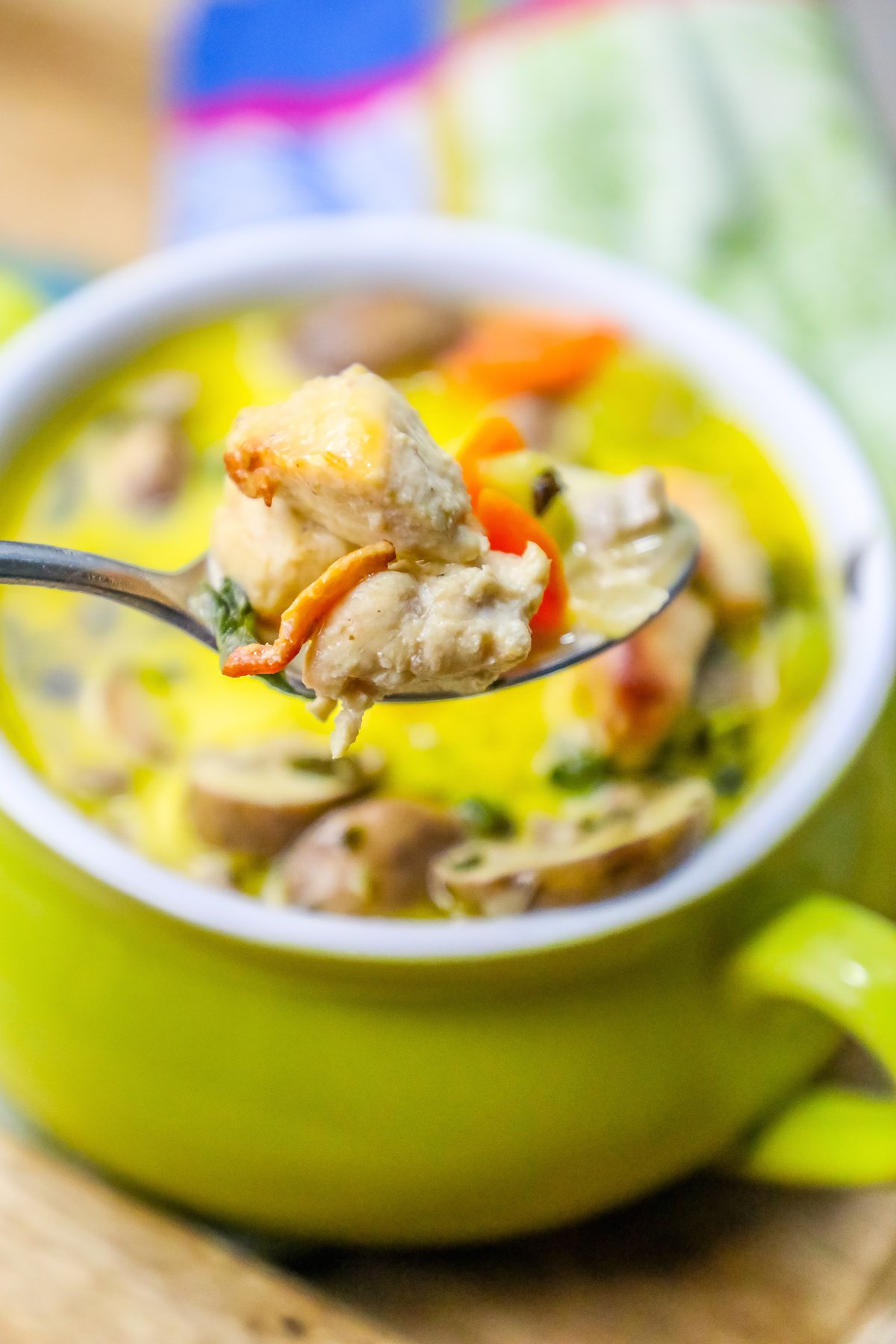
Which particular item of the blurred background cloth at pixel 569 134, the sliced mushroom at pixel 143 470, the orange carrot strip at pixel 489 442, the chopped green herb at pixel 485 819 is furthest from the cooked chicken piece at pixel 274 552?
the blurred background cloth at pixel 569 134

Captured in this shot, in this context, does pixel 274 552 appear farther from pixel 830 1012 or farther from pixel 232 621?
pixel 830 1012

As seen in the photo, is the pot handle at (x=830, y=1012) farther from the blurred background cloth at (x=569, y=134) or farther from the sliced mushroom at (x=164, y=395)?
the blurred background cloth at (x=569, y=134)

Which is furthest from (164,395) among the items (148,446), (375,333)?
(375,333)

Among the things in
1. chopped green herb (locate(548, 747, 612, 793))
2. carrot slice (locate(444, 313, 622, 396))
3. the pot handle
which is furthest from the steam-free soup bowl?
carrot slice (locate(444, 313, 622, 396))

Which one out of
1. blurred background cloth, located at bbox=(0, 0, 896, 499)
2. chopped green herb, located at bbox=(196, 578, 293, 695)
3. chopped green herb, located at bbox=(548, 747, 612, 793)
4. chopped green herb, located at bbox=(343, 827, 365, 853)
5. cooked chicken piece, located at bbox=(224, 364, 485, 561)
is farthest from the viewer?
blurred background cloth, located at bbox=(0, 0, 896, 499)

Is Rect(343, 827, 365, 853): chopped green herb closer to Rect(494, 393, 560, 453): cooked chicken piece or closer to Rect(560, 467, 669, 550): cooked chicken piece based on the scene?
Rect(560, 467, 669, 550): cooked chicken piece

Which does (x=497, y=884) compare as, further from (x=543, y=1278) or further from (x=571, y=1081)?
(x=543, y=1278)
